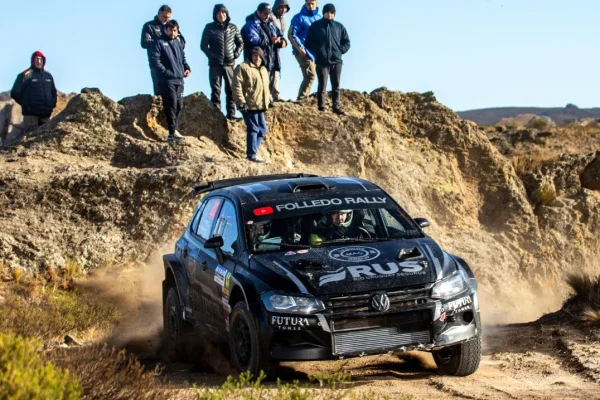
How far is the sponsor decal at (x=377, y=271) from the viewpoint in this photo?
838 cm

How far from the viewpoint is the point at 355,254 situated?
29.1 feet

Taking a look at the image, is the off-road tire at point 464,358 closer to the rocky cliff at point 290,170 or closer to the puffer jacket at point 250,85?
the rocky cliff at point 290,170

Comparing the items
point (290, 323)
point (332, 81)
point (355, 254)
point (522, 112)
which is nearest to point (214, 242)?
point (355, 254)

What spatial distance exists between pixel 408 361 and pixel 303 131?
36.3ft

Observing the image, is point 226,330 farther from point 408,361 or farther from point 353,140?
point 353,140

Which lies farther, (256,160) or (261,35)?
(261,35)

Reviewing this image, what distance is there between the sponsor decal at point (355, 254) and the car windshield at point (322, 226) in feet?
0.84

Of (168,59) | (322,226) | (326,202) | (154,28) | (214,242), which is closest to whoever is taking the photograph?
(322,226)

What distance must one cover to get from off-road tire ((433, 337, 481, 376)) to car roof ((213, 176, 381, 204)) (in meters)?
1.97

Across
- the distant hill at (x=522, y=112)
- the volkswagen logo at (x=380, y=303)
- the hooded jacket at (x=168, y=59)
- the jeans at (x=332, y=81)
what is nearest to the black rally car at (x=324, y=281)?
the volkswagen logo at (x=380, y=303)

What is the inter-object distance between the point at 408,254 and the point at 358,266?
0.52 metres

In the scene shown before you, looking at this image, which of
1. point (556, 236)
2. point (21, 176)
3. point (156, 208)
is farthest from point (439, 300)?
point (556, 236)

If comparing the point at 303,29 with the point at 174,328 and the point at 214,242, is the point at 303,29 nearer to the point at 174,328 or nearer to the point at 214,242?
the point at 174,328

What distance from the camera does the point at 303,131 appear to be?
20344 mm
